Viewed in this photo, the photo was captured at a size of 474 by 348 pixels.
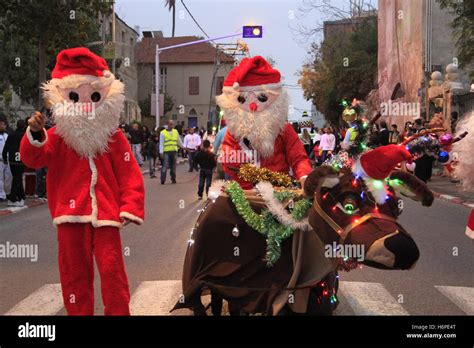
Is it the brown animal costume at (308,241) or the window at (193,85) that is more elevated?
the window at (193,85)

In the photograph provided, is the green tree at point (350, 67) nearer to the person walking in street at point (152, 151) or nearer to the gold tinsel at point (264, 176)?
the person walking in street at point (152, 151)

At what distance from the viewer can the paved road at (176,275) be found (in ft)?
18.7

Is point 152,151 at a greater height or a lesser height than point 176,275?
greater

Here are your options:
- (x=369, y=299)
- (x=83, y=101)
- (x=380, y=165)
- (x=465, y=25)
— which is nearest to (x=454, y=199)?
(x=465, y=25)

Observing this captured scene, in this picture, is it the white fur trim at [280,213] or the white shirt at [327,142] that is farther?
the white shirt at [327,142]

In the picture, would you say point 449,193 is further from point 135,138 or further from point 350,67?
point 350,67

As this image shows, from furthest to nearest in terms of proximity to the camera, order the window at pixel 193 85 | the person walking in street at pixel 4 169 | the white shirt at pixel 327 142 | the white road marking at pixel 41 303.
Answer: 1. the window at pixel 193 85
2. the white shirt at pixel 327 142
3. the person walking in street at pixel 4 169
4. the white road marking at pixel 41 303

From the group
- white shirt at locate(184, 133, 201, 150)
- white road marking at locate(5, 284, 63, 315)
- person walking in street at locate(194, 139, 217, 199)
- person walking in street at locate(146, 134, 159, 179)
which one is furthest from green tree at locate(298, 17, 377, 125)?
white road marking at locate(5, 284, 63, 315)

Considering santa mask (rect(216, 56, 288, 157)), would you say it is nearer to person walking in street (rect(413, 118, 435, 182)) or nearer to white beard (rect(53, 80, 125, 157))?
white beard (rect(53, 80, 125, 157))

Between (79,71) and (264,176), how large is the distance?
5.39 ft

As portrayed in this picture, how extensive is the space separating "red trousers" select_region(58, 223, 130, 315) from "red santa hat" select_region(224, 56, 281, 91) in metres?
1.72

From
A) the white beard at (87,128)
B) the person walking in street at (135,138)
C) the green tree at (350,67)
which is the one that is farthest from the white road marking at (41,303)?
the green tree at (350,67)

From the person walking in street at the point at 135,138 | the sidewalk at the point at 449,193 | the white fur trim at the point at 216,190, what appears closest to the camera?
the white fur trim at the point at 216,190

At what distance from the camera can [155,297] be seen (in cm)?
587
